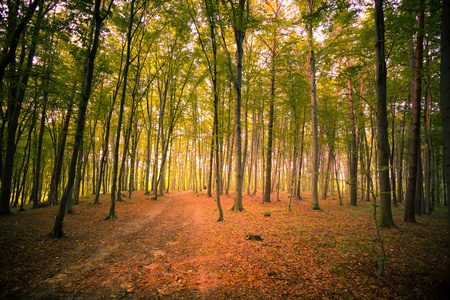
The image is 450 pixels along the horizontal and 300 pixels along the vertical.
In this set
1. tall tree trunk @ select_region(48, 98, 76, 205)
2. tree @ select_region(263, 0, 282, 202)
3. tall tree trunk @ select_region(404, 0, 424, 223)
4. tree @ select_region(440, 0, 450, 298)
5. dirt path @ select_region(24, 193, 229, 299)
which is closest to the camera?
tree @ select_region(440, 0, 450, 298)


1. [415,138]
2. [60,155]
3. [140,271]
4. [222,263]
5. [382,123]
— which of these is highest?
[382,123]

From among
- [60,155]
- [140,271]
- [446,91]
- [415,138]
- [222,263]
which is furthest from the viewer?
[415,138]

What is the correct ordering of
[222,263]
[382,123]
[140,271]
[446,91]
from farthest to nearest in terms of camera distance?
1. [382,123]
2. [222,263]
3. [140,271]
4. [446,91]

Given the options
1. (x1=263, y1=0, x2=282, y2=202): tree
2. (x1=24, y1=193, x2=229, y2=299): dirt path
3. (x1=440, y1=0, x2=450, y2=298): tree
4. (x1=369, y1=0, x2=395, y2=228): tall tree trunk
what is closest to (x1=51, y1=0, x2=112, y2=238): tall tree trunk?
(x1=24, y1=193, x2=229, y2=299): dirt path

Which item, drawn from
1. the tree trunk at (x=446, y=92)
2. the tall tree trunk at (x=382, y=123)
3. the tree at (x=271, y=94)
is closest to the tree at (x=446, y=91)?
the tree trunk at (x=446, y=92)

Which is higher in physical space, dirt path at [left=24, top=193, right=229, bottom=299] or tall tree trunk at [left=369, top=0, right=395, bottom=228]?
tall tree trunk at [left=369, top=0, right=395, bottom=228]

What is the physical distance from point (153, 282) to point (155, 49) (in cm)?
1713

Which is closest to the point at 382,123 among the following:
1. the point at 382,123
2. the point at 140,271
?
the point at 382,123

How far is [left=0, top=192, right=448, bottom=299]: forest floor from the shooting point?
3256 mm

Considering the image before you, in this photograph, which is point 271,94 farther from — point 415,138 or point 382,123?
point 415,138

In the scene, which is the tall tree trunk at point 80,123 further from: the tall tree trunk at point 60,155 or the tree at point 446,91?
the tree at point 446,91

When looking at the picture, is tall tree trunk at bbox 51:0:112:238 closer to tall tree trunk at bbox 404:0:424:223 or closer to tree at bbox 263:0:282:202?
tree at bbox 263:0:282:202

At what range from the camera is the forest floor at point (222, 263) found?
3256 mm

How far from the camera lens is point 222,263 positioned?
4418 mm
